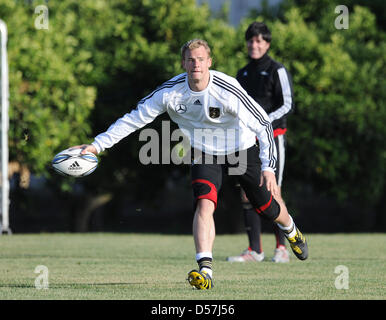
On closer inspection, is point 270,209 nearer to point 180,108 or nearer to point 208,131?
Result: point 208,131

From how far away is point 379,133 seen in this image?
57.8 ft

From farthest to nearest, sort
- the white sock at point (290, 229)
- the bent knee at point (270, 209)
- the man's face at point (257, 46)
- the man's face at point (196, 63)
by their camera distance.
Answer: the man's face at point (257, 46) < the white sock at point (290, 229) < the bent knee at point (270, 209) < the man's face at point (196, 63)

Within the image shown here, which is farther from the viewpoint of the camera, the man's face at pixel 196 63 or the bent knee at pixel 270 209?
the bent knee at pixel 270 209

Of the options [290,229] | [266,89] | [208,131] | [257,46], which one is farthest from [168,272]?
[257,46]

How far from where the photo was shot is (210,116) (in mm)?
6594

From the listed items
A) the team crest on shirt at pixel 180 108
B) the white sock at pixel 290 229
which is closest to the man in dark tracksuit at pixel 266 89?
the white sock at pixel 290 229

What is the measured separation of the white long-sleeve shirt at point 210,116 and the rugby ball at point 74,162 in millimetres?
141

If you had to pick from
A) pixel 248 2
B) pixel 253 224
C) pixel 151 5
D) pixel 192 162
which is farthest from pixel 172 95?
pixel 248 2

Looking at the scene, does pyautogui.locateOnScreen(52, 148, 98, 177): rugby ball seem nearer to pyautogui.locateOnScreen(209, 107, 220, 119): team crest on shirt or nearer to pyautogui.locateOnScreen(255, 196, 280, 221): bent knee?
pyautogui.locateOnScreen(209, 107, 220, 119): team crest on shirt

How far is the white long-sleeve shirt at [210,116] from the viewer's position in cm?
654

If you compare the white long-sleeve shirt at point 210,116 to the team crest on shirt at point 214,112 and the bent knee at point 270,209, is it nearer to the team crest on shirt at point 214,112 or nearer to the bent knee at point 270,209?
the team crest on shirt at point 214,112

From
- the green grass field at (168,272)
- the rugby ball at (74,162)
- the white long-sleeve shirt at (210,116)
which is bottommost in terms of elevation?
the green grass field at (168,272)

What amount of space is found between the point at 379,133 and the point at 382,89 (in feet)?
3.70

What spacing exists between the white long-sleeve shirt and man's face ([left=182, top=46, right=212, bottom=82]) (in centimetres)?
16
